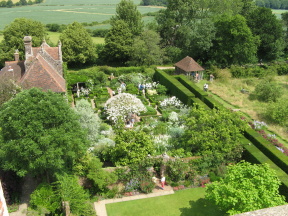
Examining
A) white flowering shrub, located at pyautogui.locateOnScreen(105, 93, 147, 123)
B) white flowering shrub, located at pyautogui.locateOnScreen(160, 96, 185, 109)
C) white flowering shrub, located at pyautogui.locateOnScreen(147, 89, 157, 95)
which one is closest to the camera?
white flowering shrub, located at pyautogui.locateOnScreen(105, 93, 147, 123)

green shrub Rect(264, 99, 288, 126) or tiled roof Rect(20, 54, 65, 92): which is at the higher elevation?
tiled roof Rect(20, 54, 65, 92)

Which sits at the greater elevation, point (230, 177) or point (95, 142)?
point (230, 177)

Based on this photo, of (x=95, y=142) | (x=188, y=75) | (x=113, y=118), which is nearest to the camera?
(x=95, y=142)

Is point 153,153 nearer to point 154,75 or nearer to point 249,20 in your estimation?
point 154,75

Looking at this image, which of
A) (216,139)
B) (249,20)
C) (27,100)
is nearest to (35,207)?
(27,100)

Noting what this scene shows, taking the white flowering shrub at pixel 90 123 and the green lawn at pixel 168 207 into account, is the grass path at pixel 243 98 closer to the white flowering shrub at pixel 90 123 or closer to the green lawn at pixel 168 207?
the green lawn at pixel 168 207

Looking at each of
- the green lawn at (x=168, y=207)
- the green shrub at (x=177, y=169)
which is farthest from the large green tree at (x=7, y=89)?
the green shrub at (x=177, y=169)

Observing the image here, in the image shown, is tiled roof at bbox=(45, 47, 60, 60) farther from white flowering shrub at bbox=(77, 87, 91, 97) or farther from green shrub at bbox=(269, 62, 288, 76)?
green shrub at bbox=(269, 62, 288, 76)

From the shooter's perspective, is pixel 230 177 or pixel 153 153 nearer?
pixel 230 177

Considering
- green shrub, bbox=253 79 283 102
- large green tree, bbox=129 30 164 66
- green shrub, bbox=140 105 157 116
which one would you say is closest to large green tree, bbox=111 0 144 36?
large green tree, bbox=129 30 164 66
